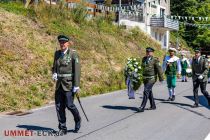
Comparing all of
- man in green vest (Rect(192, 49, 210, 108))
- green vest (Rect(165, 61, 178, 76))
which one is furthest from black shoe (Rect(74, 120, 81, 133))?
green vest (Rect(165, 61, 178, 76))

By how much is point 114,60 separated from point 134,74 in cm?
1033

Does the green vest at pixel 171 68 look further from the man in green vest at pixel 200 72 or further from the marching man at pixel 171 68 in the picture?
the man in green vest at pixel 200 72

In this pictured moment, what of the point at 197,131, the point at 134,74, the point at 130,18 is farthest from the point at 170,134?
the point at 130,18

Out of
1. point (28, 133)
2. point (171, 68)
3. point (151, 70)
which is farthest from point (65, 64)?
point (171, 68)

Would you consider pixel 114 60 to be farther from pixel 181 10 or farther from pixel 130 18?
pixel 181 10

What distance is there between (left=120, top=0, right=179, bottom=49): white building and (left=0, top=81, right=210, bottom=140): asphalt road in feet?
94.8

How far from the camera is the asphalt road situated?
8.80m

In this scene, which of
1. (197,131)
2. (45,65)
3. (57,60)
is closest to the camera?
(57,60)

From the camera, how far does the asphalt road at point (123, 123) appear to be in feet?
28.9

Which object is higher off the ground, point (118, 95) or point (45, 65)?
point (45, 65)

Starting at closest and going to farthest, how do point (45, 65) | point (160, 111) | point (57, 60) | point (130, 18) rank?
point (57, 60) < point (160, 111) < point (45, 65) < point (130, 18)

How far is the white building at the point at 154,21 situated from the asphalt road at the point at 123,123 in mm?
28903

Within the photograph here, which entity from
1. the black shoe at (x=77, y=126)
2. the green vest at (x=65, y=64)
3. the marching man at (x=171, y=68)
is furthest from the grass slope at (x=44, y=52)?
the green vest at (x=65, y=64)

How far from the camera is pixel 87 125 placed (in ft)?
32.5
